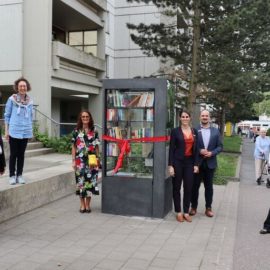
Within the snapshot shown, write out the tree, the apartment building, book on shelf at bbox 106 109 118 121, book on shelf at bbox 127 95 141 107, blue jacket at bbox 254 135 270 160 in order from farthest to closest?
the apartment building
the tree
blue jacket at bbox 254 135 270 160
book on shelf at bbox 106 109 118 121
book on shelf at bbox 127 95 141 107

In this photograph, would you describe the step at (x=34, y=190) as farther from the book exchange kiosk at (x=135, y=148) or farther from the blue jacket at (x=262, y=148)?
the blue jacket at (x=262, y=148)

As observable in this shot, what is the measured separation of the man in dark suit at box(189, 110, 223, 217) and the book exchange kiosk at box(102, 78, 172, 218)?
0.49 meters

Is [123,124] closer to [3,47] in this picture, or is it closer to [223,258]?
[223,258]

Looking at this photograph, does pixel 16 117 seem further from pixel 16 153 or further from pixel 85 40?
pixel 85 40

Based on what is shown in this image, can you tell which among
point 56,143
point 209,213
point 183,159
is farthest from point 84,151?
point 56,143

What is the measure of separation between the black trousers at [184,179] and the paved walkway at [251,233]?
3.14 ft

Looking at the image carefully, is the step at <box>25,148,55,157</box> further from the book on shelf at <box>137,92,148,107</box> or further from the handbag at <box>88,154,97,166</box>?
the book on shelf at <box>137,92,148,107</box>

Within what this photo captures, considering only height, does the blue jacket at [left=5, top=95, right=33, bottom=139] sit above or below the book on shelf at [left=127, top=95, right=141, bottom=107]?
below

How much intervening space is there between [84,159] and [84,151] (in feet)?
0.43

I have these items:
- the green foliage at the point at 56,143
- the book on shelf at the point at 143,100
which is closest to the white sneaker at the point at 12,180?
the book on shelf at the point at 143,100

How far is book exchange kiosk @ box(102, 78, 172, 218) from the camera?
704cm

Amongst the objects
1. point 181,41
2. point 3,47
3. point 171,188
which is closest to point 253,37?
point 181,41

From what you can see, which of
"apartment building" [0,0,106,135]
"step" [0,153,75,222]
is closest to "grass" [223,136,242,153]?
"apartment building" [0,0,106,135]

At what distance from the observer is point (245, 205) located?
363 inches
